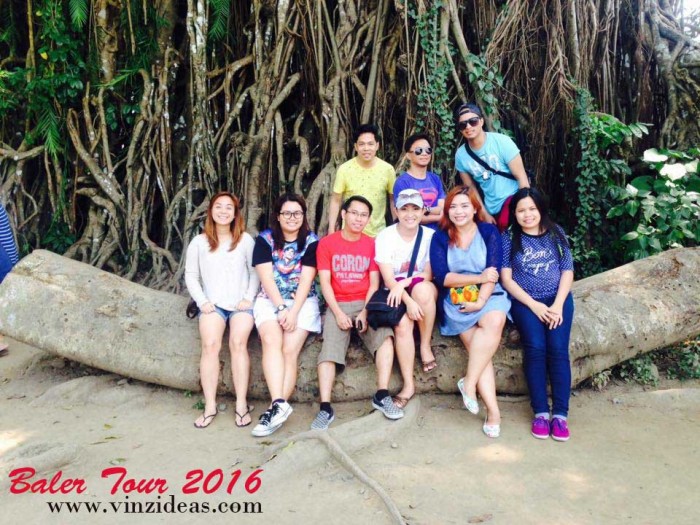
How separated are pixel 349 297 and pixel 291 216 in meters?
0.50

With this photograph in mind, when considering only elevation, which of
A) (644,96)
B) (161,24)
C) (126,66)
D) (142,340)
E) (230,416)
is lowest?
(230,416)

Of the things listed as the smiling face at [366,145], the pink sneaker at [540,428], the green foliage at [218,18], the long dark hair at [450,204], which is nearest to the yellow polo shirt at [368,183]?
the smiling face at [366,145]

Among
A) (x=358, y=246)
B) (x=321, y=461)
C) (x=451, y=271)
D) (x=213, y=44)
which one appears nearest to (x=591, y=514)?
(x=321, y=461)

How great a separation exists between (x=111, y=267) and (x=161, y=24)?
191 centimetres

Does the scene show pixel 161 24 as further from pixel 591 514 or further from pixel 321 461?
pixel 591 514

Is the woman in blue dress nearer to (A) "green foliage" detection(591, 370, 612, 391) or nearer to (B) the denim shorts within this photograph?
(A) "green foliage" detection(591, 370, 612, 391)

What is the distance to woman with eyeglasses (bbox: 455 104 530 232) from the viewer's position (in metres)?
3.19

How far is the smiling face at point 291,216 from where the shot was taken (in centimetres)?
299

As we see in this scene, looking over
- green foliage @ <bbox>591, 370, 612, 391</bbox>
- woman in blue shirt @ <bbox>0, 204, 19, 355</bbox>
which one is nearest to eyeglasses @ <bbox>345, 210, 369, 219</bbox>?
green foliage @ <bbox>591, 370, 612, 391</bbox>

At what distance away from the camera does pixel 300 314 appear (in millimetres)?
2967

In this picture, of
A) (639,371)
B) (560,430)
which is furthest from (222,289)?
(639,371)

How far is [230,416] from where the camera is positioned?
9.57ft

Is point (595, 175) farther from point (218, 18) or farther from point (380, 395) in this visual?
point (218, 18)

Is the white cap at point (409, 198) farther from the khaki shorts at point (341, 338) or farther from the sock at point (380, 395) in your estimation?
the sock at point (380, 395)
